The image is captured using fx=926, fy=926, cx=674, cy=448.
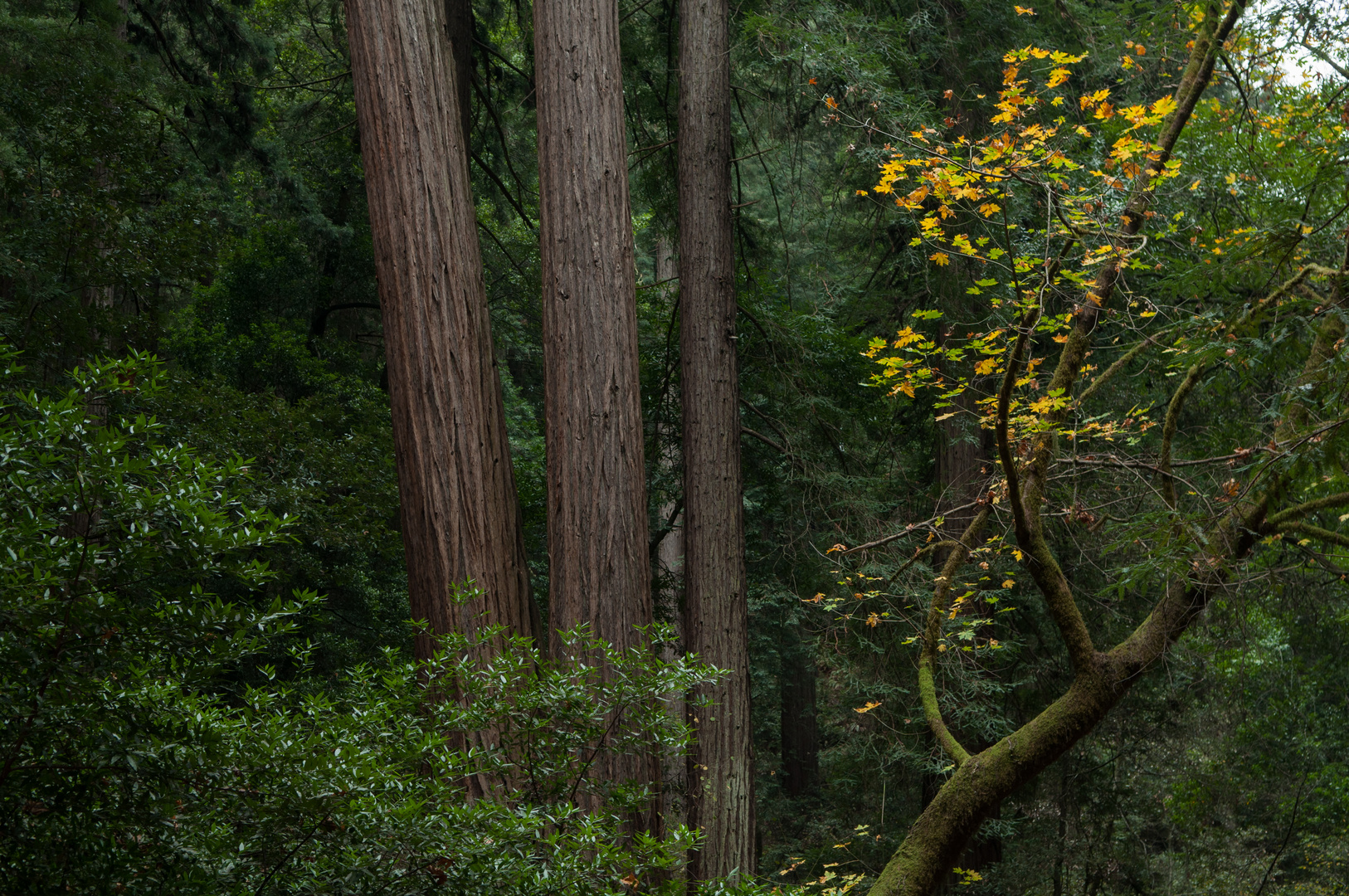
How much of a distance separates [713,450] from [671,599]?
3.84 metres

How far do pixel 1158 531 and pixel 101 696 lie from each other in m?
4.42

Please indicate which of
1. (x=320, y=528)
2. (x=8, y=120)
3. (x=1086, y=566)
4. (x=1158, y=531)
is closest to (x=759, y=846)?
(x=1086, y=566)

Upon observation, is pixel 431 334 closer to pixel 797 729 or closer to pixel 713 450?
pixel 713 450

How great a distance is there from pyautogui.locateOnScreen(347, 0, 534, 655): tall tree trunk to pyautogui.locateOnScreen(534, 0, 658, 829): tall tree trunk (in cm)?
32

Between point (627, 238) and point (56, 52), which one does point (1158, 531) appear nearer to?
point (627, 238)

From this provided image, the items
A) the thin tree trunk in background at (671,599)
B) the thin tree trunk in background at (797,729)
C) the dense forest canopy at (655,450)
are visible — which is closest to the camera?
the dense forest canopy at (655,450)

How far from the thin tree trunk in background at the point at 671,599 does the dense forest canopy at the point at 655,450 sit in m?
0.11

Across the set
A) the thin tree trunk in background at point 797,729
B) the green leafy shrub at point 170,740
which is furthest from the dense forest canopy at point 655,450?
the thin tree trunk in background at point 797,729

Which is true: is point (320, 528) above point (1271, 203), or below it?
below

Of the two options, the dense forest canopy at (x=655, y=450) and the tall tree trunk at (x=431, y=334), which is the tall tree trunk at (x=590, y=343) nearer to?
the dense forest canopy at (x=655, y=450)

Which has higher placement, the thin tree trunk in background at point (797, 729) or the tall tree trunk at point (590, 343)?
the tall tree trunk at point (590, 343)

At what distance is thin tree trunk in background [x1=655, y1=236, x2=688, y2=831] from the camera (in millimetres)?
4359

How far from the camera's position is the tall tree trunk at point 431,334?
4.44 metres

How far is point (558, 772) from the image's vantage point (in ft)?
9.89
